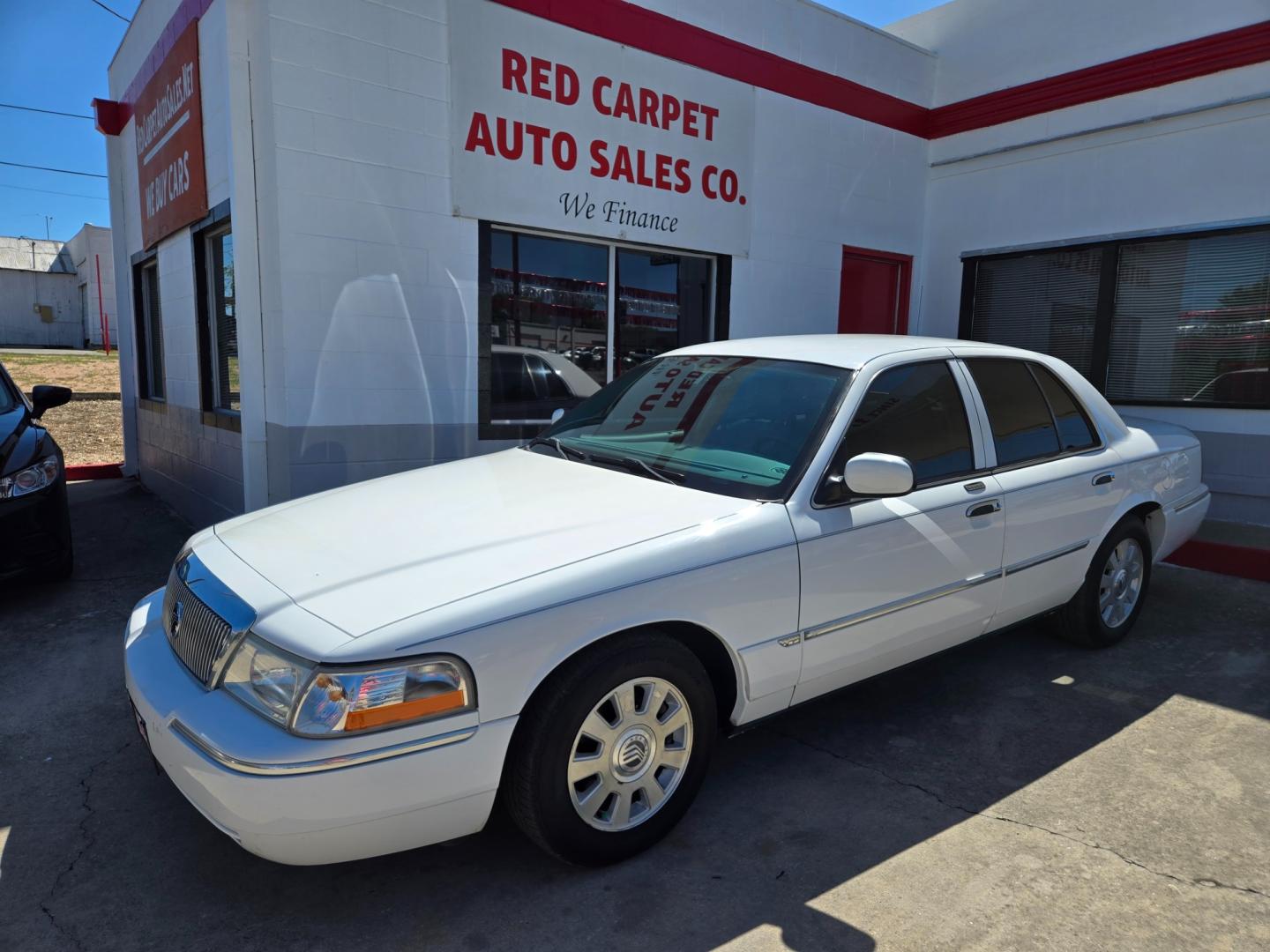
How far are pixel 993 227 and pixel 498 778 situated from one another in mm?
8500

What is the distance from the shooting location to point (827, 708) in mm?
3879

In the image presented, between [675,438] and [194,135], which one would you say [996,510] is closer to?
[675,438]

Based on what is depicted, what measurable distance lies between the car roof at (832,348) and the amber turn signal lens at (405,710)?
2.04 m

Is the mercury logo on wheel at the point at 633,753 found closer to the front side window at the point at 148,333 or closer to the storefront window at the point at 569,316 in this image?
the storefront window at the point at 569,316

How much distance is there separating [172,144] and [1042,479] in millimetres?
7411

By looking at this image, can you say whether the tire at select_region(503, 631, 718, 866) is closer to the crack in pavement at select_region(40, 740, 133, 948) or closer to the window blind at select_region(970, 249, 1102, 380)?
the crack in pavement at select_region(40, 740, 133, 948)

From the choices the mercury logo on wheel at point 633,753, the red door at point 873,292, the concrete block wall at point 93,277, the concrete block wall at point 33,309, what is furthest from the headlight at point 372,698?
the concrete block wall at point 33,309

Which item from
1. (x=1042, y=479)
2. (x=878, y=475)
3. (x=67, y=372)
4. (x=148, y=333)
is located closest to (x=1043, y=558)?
(x=1042, y=479)

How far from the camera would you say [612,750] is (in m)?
2.55

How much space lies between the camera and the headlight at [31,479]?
484 cm

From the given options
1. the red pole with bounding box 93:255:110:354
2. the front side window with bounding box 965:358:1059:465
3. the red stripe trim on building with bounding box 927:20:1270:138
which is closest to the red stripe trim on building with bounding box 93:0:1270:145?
the red stripe trim on building with bounding box 927:20:1270:138

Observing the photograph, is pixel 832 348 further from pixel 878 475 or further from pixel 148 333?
pixel 148 333

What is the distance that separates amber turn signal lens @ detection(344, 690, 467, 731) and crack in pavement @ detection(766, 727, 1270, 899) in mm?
1835

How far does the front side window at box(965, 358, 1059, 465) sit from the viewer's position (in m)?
3.79
